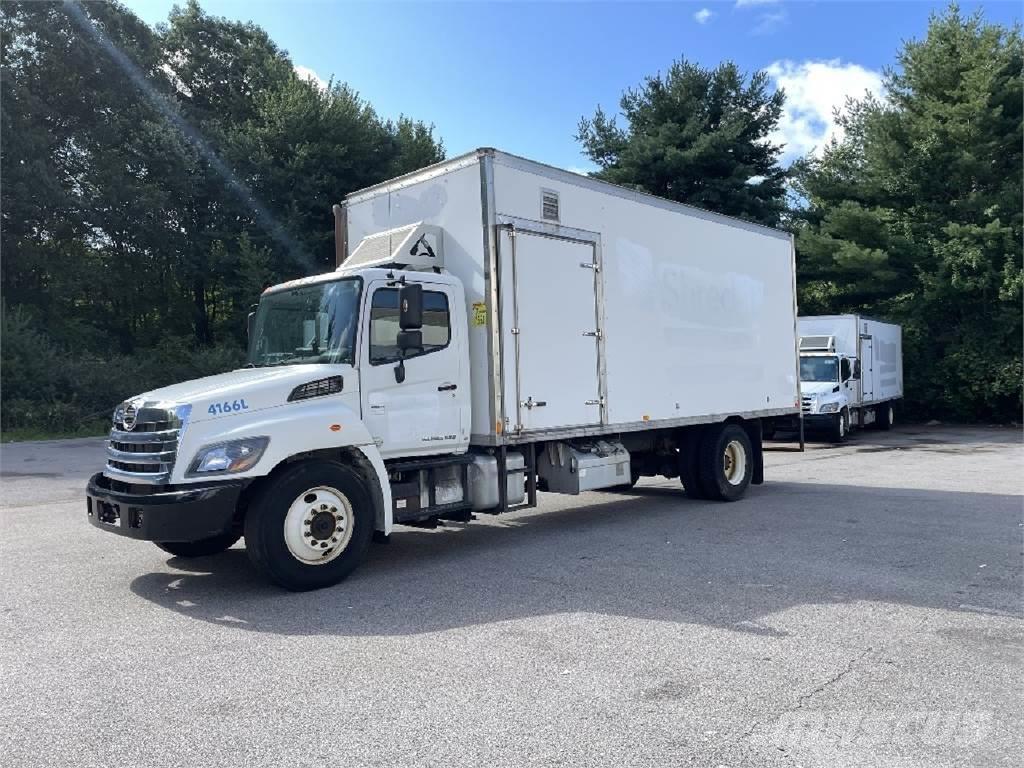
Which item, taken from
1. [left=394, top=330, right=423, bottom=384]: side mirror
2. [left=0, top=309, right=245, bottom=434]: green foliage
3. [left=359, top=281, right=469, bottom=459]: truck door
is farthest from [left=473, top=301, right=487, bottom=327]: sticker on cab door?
[left=0, top=309, right=245, bottom=434]: green foliage

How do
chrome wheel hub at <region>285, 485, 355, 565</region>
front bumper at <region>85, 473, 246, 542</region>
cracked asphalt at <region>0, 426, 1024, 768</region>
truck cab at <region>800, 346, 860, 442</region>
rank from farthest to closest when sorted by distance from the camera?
1. truck cab at <region>800, 346, 860, 442</region>
2. chrome wheel hub at <region>285, 485, 355, 565</region>
3. front bumper at <region>85, 473, 246, 542</region>
4. cracked asphalt at <region>0, 426, 1024, 768</region>

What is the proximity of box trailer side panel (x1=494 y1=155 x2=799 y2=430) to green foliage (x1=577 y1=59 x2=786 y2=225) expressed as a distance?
1692cm

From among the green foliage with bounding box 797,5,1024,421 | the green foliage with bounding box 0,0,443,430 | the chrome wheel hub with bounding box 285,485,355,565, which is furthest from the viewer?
the green foliage with bounding box 0,0,443,430

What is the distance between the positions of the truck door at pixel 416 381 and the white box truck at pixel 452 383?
0.06 feet

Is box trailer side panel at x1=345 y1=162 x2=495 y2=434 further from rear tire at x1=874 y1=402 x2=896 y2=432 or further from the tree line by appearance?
rear tire at x1=874 y1=402 x2=896 y2=432

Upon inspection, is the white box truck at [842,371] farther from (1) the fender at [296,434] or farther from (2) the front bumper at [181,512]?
(2) the front bumper at [181,512]

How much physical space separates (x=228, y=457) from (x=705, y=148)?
24.9 meters

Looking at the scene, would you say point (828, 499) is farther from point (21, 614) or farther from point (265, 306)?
point (21, 614)

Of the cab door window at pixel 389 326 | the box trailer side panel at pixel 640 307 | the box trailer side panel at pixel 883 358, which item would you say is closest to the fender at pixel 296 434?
the cab door window at pixel 389 326

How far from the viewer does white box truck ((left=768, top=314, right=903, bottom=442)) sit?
20250 mm

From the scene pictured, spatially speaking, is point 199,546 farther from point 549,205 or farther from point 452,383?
point 549,205

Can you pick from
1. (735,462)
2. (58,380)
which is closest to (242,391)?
(735,462)

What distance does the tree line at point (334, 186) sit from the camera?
26344 mm

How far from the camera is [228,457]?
5.91 metres
